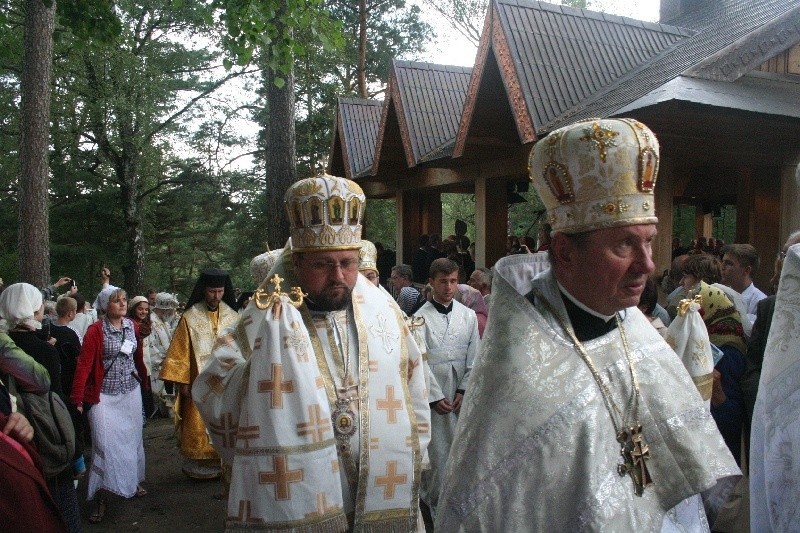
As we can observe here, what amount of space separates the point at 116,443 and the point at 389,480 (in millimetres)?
4209

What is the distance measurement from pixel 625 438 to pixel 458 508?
55 cm

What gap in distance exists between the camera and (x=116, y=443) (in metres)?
6.36

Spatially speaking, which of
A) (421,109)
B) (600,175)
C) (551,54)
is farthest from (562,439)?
(421,109)

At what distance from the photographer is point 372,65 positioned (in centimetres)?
2295

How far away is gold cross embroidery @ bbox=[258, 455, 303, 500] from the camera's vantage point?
111 inches

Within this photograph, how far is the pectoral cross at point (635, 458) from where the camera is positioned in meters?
2.01

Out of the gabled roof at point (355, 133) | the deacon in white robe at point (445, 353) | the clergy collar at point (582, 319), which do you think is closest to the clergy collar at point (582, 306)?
the clergy collar at point (582, 319)

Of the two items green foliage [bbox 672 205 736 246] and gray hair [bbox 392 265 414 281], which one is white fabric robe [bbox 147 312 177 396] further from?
green foliage [bbox 672 205 736 246]

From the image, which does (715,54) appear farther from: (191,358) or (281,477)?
(281,477)

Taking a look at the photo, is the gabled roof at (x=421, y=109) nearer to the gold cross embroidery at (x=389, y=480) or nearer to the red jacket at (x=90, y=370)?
the red jacket at (x=90, y=370)

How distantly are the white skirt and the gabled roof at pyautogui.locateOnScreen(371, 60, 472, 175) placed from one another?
6.49 metres

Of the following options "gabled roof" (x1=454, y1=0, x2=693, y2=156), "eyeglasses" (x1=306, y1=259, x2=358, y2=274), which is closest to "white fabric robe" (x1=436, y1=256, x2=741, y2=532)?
"eyeglasses" (x1=306, y1=259, x2=358, y2=274)

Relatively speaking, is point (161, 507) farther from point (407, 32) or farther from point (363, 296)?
point (407, 32)

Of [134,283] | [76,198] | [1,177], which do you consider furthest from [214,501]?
[1,177]
